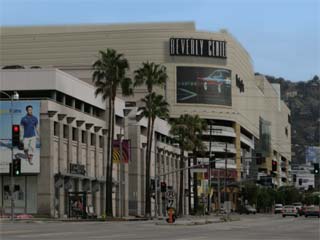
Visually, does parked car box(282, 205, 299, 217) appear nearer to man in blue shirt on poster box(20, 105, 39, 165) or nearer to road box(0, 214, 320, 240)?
man in blue shirt on poster box(20, 105, 39, 165)

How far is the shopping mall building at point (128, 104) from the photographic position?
6981 cm

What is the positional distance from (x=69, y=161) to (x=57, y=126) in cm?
432

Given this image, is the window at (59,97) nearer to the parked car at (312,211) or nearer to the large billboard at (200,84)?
the parked car at (312,211)

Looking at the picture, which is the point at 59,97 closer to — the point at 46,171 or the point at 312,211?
the point at 46,171

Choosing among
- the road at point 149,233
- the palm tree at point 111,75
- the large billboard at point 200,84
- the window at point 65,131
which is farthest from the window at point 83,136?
the large billboard at point 200,84

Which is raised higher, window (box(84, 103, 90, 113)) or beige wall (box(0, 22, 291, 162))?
beige wall (box(0, 22, 291, 162))

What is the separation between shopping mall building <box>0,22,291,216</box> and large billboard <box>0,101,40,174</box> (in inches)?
22.8

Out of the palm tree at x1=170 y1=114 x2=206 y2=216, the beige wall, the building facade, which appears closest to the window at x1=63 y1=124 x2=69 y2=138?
the building facade

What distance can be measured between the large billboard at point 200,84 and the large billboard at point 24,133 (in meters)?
82.8

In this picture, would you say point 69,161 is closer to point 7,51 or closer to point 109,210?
point 109,210

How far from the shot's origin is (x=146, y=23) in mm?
157125

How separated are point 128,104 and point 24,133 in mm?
37990

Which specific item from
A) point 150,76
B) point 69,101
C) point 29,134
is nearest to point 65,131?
point 69,101

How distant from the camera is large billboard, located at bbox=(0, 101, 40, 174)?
220ft
